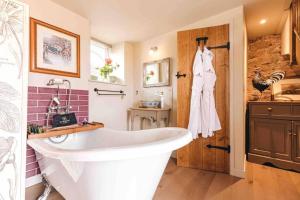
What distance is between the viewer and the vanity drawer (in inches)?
82.9

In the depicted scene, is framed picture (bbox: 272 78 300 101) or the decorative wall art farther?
framed picture (bbox: 272 78 300 101)

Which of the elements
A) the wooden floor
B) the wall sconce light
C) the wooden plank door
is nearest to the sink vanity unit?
the wooden plank door

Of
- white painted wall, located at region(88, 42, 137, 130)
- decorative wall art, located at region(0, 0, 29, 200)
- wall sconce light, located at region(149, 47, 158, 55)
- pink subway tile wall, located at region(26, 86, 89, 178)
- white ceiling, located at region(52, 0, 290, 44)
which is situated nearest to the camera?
decorative wall art, located at region(0, 0, 29, 200)

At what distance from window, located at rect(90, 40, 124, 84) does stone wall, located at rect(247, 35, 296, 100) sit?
2359 millimetres

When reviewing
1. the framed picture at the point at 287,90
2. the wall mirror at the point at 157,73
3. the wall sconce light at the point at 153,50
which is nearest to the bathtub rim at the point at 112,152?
the wall mirror at the point at 157,73

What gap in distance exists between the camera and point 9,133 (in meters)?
0.99

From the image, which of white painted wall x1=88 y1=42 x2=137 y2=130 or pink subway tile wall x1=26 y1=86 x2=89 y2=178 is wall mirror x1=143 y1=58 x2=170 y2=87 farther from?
pink subway tile wall x1=26 y1=86 x2=89 y2=178

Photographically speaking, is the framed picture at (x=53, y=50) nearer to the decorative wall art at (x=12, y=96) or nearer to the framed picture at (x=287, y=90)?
the decorative wall art at (x=12, y=96)

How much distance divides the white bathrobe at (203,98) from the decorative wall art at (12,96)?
5.72 ft

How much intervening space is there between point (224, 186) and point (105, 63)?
2439 millimetres

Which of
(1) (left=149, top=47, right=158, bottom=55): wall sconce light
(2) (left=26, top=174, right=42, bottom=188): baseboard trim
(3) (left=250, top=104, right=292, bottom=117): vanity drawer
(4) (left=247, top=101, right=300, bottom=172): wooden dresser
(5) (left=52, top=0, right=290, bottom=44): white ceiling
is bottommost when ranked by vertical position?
(2) (left=26, top=174, right=42, bottom=188): baseboard trim

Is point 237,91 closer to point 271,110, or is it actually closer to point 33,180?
point 271,110

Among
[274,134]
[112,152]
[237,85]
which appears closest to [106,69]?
[237,85]

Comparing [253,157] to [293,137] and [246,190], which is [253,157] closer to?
[293,137]
